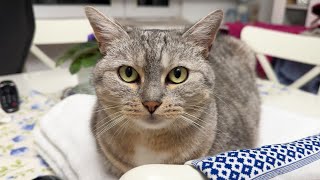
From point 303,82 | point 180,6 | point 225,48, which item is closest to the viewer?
point 225,48

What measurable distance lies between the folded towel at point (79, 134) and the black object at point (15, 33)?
914 millimetres

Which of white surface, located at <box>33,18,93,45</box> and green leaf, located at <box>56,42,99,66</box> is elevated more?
green leaf, located at <box>56,42,99,66</box>

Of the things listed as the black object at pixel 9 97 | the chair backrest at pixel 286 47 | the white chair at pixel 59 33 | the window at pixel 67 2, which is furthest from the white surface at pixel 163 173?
the window at pixel 67 2

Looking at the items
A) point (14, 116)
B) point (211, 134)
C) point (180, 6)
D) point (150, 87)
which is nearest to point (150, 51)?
point (150, 87)

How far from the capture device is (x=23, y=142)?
2.72 feet

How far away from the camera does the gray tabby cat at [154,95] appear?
600mm

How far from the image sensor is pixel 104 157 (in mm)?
715

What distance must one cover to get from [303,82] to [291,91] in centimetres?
18

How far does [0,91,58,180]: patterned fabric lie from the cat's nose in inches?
12.0

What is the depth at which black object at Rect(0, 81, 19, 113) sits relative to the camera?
986 millimetres

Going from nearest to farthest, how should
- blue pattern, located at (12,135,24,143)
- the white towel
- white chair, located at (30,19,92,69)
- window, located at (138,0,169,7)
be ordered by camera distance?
the white towel, blue pattern, located at (12,135,24,143), white chair, located at (30,19,92,69), window, located at (138,0,169,7)

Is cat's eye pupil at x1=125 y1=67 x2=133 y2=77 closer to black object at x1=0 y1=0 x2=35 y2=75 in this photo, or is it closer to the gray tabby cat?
the gray tabby cat

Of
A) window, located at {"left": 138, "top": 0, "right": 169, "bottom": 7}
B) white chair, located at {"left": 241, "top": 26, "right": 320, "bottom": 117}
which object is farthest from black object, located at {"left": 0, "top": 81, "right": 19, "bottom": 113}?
window, located at {"left": 138, "top": 0, "right": 169, "bottom": 7}

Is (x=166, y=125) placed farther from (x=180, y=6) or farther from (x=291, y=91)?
(x=180, y=6)
